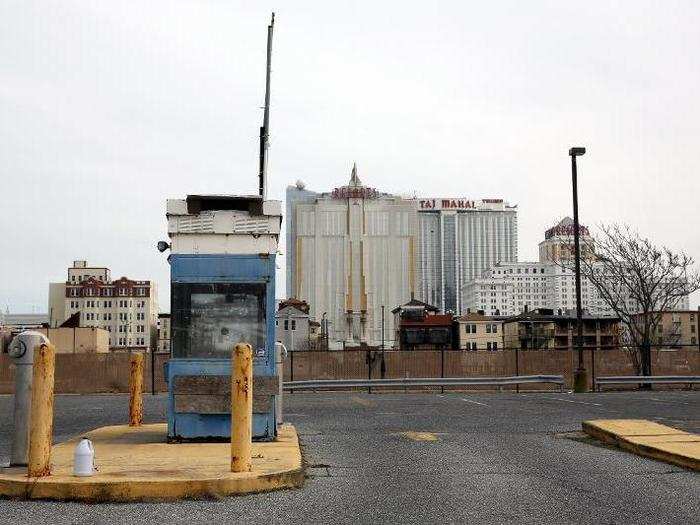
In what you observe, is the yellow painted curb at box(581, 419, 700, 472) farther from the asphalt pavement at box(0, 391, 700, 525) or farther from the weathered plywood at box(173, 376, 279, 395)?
the weathered plywood at box(173, 376, 279, 395)

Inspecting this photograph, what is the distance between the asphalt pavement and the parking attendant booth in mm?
1202

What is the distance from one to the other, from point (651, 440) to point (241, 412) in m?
5.41

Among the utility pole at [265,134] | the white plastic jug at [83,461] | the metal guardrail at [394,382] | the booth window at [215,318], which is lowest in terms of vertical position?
the metal guardrail at [394,382]

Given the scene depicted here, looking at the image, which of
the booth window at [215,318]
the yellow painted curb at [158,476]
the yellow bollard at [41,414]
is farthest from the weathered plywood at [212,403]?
the yellow bollard at [41,414]

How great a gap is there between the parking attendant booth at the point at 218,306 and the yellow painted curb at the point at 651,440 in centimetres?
426

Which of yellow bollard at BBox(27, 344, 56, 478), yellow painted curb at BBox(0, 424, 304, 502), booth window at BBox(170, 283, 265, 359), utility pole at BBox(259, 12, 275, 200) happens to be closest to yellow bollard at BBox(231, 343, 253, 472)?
yellow painted curb at BBox(0, 424, 304, 502)

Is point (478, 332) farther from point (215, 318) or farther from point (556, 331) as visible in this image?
point (215, 318)

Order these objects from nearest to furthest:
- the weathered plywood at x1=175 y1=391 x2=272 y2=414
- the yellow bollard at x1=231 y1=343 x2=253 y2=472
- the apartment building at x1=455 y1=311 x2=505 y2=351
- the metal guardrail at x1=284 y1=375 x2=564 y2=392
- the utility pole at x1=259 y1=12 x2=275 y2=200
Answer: the yellow bollard at x1=231 y1=343 x2=253 y2=472, the weathered plywood at x1=175 y1=391 x2=272 y2=414, the utility pole at x1=259 y1=12 x2=275 y2=200, the metal guardrail at x1=284 y1=375 x2=564 y2=392, the apartment building at x1=455 y1=311 x2=505 y2=351

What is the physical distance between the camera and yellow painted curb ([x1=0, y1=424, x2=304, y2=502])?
23.6 ft

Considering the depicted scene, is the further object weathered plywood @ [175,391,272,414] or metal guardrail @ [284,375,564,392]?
metal guardrail @ [284,375,564,392]

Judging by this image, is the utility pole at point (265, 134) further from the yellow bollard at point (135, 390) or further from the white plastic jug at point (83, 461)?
the white plastic jug at point (83, 461)

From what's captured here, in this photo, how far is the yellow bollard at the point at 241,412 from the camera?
783 centimetres

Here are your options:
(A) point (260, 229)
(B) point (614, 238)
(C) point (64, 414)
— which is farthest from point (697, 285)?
(A) point (260, 229)

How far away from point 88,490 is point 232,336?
12.9 feet
